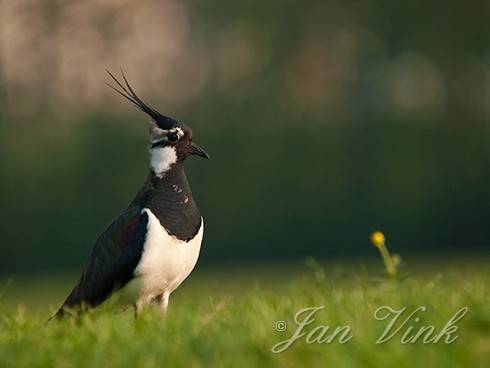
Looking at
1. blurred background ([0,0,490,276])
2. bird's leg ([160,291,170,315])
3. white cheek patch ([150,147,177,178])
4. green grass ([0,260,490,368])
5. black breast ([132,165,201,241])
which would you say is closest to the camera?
green grass ([0,260,490,368])

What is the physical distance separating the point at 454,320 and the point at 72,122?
1201 centimetres

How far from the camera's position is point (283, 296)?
5.68 metres

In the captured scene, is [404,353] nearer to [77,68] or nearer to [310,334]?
[310,334]

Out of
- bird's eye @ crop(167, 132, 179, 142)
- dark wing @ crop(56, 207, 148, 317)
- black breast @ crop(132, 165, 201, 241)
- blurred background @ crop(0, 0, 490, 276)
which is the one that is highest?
bird's eye @ crop(167, 132, 179, 142)

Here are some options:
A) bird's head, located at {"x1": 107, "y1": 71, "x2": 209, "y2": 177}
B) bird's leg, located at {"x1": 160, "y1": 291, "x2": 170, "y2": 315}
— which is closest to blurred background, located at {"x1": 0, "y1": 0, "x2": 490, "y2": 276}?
bird's head, located at {"x1": 107, "y1": 71, "x2": 209, "y2": 177}

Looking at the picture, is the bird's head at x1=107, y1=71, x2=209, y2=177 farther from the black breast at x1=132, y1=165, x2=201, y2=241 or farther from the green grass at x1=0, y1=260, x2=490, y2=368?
the green grass at x1=0, y1=260, x2=490, y2=368

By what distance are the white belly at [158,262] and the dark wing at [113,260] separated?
37 mm

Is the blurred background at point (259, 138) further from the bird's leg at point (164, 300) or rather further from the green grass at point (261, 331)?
the green grass at point (261, 331)

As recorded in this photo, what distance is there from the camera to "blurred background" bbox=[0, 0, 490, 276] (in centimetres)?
1548

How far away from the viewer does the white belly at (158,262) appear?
17.6 ft

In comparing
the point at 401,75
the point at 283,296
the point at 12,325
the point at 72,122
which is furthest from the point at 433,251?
the point at 12,325

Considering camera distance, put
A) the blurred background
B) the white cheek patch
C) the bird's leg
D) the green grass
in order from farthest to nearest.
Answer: the blurred background
the white cheek patch
the bird's leg
the green grass

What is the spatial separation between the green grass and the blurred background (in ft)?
32.1

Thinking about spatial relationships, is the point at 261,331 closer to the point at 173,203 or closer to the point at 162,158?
the point at 173,203
